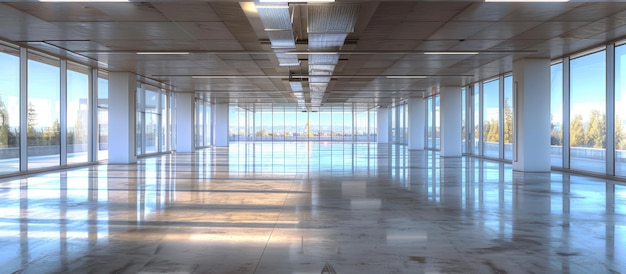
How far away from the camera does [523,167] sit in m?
18.6

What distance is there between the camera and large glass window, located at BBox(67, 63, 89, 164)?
21156 mm

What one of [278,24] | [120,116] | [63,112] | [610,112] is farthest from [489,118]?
[63,112]

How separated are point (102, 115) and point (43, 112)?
6024 mm

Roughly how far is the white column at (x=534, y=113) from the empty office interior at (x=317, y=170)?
5cm

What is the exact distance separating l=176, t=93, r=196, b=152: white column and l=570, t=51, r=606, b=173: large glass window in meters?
23.7

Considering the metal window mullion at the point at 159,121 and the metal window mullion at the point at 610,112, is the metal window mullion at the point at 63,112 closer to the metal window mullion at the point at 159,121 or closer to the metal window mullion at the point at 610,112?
the metal window mullion at the point at 159,121

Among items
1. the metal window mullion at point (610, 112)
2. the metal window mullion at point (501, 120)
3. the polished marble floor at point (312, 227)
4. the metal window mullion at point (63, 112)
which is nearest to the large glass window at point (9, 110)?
the polished marble floor at point (312, 227)

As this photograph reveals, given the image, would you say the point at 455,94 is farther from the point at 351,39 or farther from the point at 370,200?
the point at 370,200

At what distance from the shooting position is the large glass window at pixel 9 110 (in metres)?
16.3

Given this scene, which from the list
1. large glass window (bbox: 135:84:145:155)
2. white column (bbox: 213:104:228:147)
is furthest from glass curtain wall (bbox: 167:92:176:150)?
white column (bbox: 213:104:228:147)

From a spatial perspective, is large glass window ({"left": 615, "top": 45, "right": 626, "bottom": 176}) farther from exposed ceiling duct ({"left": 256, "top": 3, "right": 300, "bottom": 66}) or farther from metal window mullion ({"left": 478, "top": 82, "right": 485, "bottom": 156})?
metal window mullion ({"left": 478, "top": 82, "right": 485, "bottom": 156})

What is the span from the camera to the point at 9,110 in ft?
54.2

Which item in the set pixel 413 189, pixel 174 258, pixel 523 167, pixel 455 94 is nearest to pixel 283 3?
pixel 174 258

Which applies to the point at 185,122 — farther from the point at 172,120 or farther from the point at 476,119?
the point at 476,119
